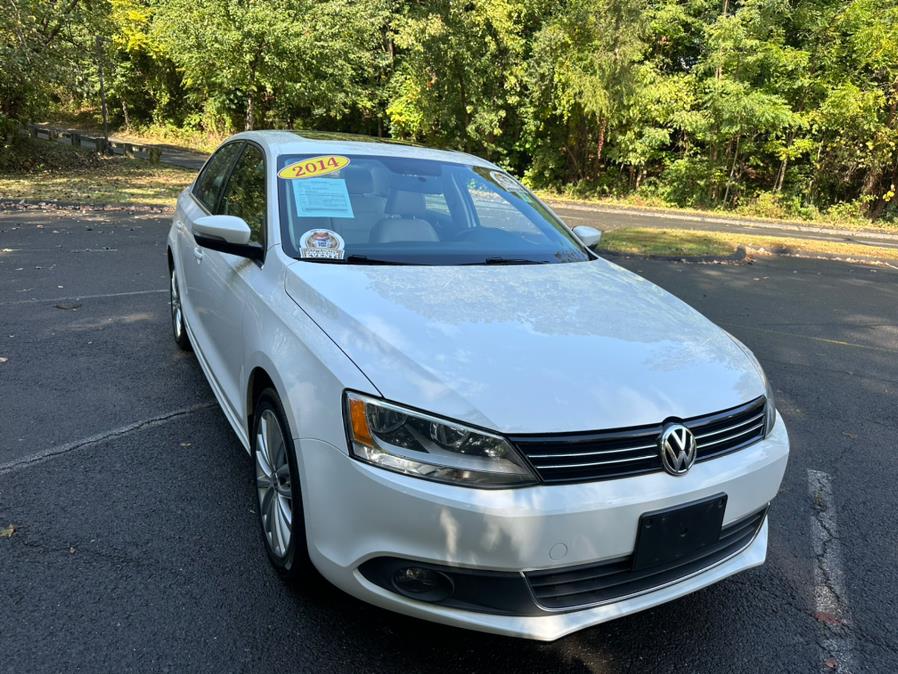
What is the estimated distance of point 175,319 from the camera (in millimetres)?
4930

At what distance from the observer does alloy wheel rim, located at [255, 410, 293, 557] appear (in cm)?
237

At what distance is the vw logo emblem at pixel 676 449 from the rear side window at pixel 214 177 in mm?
3068

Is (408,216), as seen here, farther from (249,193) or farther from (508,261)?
(249,193)

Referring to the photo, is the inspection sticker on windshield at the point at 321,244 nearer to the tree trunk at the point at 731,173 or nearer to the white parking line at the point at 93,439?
the white parking line at the point at 93,439

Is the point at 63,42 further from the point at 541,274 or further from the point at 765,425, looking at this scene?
the point at 765,425

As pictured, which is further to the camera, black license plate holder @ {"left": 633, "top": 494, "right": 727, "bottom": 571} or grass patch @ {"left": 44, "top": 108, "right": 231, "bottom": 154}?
grass patch @ {"left": 44, "top": 108, "right": 231, "bottom": 154}

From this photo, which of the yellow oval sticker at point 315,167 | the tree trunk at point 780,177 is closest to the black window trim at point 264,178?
the yellow oval sticker at point 315,167

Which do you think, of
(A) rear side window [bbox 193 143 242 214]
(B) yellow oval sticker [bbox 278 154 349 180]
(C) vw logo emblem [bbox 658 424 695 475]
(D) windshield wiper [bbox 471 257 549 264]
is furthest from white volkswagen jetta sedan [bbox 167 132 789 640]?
(A) rear side window [bbox 193 143 242 214]

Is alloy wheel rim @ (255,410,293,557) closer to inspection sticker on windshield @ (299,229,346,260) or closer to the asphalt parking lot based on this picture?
the asphalt parking lot

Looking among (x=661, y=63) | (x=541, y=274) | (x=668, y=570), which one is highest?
(x=661, y=63)

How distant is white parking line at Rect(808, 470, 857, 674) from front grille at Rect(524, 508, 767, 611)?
67cm

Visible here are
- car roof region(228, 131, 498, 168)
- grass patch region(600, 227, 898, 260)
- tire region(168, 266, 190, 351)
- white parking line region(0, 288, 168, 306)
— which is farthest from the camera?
grass patch region(600, 227, 898, 260)

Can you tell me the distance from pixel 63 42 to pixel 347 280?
1984 cm

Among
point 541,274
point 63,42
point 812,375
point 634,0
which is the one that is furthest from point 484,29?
point 541,274
